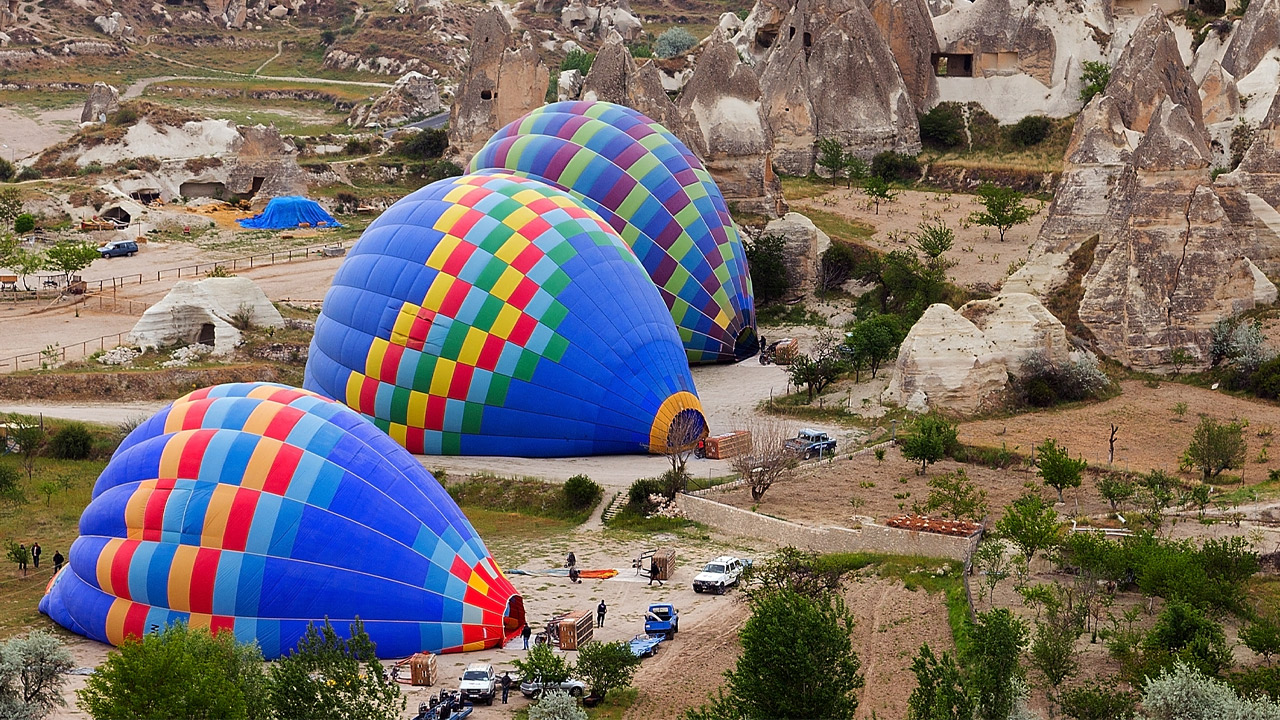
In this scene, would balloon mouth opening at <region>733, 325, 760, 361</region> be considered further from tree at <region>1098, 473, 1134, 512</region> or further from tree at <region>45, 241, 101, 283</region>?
tree at <region>45, 241, 101, 283</region>

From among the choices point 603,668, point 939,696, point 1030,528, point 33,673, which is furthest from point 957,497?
point 33,673

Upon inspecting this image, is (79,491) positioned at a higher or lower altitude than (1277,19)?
lower

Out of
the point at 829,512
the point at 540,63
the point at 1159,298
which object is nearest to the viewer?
the point at 829,512

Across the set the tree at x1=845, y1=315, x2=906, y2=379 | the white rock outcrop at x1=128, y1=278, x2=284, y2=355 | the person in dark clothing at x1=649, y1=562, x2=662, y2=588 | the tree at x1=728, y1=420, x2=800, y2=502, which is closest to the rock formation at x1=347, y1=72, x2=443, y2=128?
the white rock outcrop at x1=128, y1=278, x2=284, y2=355

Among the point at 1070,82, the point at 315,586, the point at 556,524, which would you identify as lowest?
the point at 556,524

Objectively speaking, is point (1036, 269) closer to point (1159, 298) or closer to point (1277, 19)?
point (1159, 298)

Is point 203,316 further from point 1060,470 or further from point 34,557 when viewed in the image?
point 1060,470

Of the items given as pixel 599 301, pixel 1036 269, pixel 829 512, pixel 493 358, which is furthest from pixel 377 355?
pixel 1036 269
